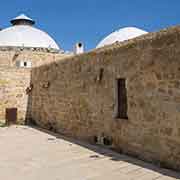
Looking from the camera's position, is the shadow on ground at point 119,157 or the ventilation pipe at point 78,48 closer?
the shadow on ground at point 119,157

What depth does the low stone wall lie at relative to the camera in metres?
11.9

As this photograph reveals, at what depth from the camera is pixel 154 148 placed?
5336 millimetres

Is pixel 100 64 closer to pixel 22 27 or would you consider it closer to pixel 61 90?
pixel 61 90

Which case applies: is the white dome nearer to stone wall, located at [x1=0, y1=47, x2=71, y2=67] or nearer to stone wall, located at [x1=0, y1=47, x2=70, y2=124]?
stone wall, located at [x1=0, y1=47, x2=71, y2=67]

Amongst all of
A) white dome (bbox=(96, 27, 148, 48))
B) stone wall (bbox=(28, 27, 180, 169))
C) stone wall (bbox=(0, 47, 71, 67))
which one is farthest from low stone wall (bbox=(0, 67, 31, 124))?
stone wall (bbox=(0, 47, 71, 67))

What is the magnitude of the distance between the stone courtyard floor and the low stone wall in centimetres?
446

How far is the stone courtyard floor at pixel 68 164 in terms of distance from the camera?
466 cm

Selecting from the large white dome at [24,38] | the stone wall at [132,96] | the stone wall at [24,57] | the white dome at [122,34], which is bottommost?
the stone wall at [132,96]

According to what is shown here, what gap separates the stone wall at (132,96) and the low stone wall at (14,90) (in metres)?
3.50

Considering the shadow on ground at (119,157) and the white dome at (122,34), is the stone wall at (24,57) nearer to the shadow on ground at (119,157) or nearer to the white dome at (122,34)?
the white dome at (122,34)

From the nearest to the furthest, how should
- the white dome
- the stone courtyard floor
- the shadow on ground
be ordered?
the stone courtyard floor < the shadow on ground < the white dome

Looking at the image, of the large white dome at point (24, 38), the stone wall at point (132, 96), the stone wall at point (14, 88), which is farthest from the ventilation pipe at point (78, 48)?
the stone wall at point (132, 96)

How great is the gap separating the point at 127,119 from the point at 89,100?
5.95ft

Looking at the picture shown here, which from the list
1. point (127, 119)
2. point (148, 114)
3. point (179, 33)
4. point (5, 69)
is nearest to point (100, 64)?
point (127, 119)
